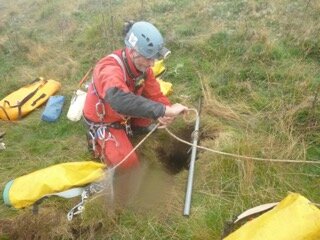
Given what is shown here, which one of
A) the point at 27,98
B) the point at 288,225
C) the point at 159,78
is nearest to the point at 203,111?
the point at 159,78

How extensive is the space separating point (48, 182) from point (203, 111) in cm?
202

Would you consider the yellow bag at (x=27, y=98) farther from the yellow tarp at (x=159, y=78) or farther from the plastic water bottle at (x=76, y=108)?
the yellow tarp at (x=159, y=78)

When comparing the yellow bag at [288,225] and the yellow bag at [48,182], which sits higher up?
the yellow bag at [288,225]

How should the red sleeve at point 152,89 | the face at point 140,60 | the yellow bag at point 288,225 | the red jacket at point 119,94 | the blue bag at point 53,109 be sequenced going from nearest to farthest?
the yellow bag at point 288,225, the red jacket at point 119,94, the face at point 140,60, the red sleeve at point 152,89, the blue bag at point 53,109

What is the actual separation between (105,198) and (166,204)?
0.56 m

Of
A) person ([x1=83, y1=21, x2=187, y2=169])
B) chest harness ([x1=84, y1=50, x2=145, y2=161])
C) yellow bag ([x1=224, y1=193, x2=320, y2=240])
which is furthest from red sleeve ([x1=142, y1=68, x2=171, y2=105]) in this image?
yellow bag ([x1=224, y1=193, x2=320, y2=240])

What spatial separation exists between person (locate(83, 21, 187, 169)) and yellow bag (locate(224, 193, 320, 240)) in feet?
4.34

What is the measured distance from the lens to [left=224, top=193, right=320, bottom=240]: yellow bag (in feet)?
8.22

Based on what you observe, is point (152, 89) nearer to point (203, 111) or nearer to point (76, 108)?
point (203, 111)

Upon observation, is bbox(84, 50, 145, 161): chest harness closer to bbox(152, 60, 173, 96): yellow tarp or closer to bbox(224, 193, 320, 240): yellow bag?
bbox(152, 60, 173, 96): yellow tarp

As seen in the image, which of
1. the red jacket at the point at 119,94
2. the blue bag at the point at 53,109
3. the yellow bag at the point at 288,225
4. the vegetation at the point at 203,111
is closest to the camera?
the yellow bag at the point at 288,225

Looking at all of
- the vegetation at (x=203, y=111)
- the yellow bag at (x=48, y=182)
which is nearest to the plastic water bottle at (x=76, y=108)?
the vegetation at (x=203, y=111)

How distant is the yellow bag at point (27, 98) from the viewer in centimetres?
563

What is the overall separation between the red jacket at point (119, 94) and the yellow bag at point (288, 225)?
1368mm
